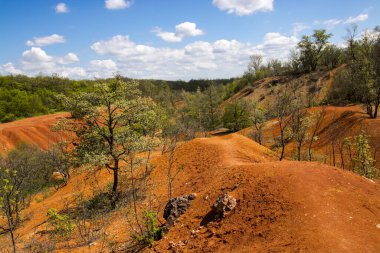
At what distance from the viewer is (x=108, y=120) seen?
16.9 m

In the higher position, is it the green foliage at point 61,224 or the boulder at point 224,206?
the boulder at point 224,206

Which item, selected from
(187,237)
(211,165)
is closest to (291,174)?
(187,237)

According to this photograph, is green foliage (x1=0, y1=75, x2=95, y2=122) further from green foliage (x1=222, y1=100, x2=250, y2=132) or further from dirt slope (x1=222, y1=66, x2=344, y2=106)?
dirt slope (x1=222, y1=66, x2=344, y2=106)

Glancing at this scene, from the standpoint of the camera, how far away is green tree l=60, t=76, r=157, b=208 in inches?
633

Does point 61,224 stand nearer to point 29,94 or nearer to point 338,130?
point 338,130

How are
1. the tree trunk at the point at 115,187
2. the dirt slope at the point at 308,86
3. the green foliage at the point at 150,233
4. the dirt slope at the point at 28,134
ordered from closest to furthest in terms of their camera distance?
1. the green foliage at the point at 150,233
2. the tree trunk at the point at 115,187
3. the dirt slope at the point at 28,134
4. the dirt slope at the point at 308,86

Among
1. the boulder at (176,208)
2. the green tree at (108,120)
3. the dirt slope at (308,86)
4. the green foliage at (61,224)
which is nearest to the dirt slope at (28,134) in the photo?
the green tree at (108,120)

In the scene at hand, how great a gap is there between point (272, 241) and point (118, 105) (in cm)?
1065

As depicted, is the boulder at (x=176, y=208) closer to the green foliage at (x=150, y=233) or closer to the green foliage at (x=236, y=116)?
the green foliage at (x=150, y=233)

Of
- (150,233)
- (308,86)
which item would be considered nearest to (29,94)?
(308,86)

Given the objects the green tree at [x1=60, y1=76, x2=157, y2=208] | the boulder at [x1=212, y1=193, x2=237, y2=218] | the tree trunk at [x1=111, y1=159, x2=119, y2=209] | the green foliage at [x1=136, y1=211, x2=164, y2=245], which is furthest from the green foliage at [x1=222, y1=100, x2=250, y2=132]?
the green foliage at [x1=136, y1=211, x2=164, y2=245]

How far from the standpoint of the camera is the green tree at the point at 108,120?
16078 millimetres

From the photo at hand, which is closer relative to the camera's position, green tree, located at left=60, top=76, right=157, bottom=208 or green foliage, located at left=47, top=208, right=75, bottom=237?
green foliage, located at left=47, top=208, right=75, bottom=237

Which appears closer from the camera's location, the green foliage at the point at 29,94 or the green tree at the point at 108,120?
the green tree at the point at 108,120
